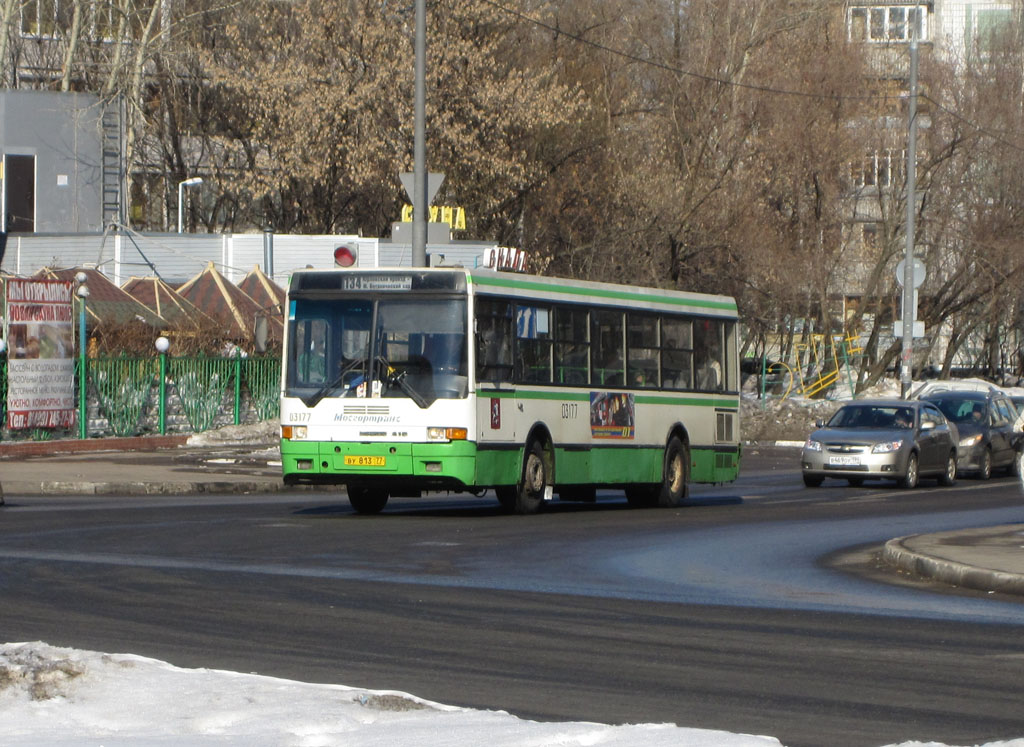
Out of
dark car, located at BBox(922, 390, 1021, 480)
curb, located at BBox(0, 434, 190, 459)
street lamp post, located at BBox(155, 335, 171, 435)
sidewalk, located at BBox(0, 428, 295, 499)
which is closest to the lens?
sidewalk, located at BBox(0, 428, 295, 499)

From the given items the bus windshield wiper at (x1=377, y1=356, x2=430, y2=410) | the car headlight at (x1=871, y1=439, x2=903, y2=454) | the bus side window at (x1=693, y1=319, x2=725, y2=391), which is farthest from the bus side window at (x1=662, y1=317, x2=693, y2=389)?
the car headlight at (x1=871, y1=439, x2=903, y2=454)

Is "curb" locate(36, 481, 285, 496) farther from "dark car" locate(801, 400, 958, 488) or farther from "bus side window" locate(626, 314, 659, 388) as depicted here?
"dark car" locate(801, 400, 958, 488)

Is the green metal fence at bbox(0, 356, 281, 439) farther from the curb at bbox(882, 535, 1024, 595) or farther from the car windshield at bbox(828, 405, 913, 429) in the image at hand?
the curb at bbox(882, 535, 1024, 595)

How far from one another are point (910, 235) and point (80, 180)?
23.3 meters

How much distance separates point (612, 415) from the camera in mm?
21594

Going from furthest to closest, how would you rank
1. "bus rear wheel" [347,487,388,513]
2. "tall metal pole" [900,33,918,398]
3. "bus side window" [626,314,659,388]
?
"tall metal pole" [900,33,918,398], "bus side window" [626,314,659,388], "bus rear wheel" [347,487,388,513]

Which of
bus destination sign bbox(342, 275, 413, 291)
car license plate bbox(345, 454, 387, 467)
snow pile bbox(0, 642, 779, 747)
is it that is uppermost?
bus destination sign bbox(342, 275, 413, 291)

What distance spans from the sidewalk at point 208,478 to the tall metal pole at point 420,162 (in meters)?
4.12

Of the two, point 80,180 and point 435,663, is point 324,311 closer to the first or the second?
point 435,663

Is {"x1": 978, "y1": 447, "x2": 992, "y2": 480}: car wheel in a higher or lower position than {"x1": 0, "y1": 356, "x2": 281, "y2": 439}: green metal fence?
lower

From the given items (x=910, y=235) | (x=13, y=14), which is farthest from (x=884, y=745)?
(x=13, y=14)

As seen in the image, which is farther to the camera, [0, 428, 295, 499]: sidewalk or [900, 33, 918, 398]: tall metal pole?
[900, 33, 918, 398]: tall metal pole

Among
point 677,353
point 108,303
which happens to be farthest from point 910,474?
point 108,303

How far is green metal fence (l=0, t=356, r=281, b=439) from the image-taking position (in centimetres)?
3180
